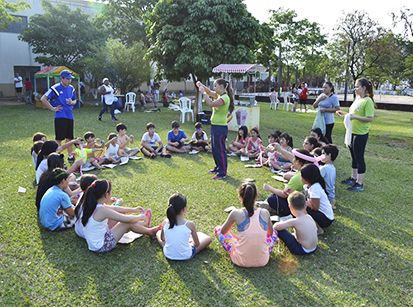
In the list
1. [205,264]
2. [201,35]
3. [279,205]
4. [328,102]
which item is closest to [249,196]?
[205,264]

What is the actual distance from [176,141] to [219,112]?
2600 millimetres

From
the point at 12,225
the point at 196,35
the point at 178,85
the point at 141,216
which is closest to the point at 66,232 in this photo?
the point at 12,225

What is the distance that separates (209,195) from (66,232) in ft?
7.15

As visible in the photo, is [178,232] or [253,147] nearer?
[178,232]

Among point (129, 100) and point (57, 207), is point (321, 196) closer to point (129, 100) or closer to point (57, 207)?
point (57, 207)

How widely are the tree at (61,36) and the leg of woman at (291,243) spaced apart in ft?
61.0

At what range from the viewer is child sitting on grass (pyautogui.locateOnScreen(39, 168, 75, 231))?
4008mm

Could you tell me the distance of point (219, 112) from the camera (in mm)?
6066

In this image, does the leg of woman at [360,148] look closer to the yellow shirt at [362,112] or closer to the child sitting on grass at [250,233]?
the yellow shirt at [362,112]

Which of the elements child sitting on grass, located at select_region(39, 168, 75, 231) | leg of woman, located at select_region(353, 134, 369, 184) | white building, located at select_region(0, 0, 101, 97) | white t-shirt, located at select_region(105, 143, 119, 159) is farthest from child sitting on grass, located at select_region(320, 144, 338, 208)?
white building, located at select_region(0, 0, 101, 97)

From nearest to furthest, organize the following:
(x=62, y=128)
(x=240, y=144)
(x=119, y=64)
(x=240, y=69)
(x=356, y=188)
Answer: (x=356, y=188) → (x=62, y=128) → (x=240, y=144) → (x=240, y=69) → (x=119, y=64)

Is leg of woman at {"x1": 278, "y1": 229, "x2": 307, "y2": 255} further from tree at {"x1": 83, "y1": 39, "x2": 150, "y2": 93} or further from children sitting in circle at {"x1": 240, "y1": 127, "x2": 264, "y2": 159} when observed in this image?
tree at {"x1": 83, "y1": 39, "x2": 150, "y2": 93}

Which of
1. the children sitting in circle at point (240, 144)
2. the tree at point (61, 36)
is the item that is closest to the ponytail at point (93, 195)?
the children sitting in circle at point (240, 144)

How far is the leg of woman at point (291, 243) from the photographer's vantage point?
374 cm
